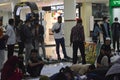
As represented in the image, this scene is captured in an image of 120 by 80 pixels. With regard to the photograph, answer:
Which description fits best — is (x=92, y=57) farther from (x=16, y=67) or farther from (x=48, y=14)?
(x=48, y=14)

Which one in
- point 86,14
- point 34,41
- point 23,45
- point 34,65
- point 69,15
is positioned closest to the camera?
point 34,65

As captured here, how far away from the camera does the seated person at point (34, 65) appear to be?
411 inches

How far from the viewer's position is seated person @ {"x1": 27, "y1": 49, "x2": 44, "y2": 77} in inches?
411

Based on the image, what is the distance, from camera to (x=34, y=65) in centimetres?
1044

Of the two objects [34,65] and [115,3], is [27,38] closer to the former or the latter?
[34,65]

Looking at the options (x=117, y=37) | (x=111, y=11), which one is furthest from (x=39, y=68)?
(x=111, y=11)

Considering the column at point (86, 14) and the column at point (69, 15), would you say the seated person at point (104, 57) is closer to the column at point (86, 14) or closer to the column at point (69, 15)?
the column at point (69, 15)

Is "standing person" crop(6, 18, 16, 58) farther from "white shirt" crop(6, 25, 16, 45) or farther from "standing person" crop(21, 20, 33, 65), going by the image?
"standing person" crop(21, 20, 33, 65)

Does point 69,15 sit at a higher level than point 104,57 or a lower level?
higher

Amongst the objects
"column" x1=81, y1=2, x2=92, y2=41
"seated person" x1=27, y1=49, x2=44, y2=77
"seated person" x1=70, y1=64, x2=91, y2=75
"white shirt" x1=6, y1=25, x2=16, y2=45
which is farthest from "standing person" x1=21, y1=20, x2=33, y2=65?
"column" x1=81, y1=2, x2=92, y2=41

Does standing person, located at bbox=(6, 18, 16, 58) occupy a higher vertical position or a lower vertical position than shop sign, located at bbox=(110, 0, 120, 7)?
lower

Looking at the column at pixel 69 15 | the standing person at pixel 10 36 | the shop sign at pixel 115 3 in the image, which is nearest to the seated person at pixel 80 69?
the standing person at pixel 10 36

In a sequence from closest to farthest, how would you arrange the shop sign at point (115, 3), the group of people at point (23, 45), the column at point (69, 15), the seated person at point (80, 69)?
the group of people at point (23, 45), the seated person at point (80, 69), the column at point (69, 15), the shop sign at point (115, 3)

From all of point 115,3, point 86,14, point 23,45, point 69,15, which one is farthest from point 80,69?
point 86,14
